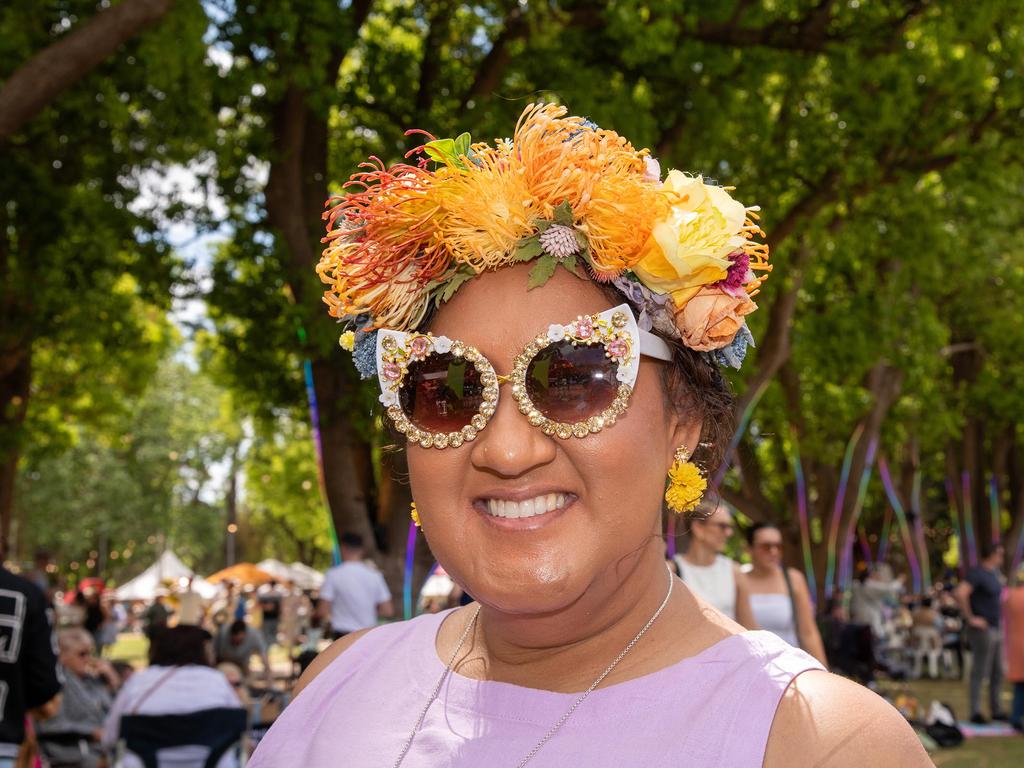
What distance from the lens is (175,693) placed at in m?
6.13

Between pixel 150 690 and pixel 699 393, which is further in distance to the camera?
pixel 150 690

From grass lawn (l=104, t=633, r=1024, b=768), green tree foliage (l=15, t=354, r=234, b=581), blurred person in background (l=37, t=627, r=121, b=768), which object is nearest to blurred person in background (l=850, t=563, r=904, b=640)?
grass lawn (l=104, t=633, r=1024, b=768)

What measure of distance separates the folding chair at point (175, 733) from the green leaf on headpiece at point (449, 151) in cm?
493

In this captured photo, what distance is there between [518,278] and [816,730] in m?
0.77

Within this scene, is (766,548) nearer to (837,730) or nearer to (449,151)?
(449,151)

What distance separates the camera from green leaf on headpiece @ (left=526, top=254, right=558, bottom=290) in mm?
1765

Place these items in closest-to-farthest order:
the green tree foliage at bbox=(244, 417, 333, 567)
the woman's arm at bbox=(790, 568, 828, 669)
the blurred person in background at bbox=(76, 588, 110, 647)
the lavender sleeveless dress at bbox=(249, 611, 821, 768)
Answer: the lavender sleeveless dress at bbox=(249, 611, 821, 768) < the woman's arm at bbox=(790, 568, 828, 669) < the blurred person in background at bbox=(76, 588, 110, 647) < the green tree foliage at bbox=(244, 417, 333, 567)

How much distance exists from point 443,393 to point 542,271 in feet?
0.78

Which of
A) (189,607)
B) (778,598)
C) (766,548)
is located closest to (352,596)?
(189,607)

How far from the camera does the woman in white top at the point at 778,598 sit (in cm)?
692

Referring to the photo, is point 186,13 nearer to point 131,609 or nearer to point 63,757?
point 63,757

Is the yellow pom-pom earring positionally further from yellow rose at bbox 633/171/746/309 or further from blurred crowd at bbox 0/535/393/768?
blurred crowd at bbox 0/535/393/768

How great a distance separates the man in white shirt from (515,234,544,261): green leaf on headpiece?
782 centimetres

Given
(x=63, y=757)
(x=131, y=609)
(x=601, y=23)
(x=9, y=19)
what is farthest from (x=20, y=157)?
(x=131, y=609)
